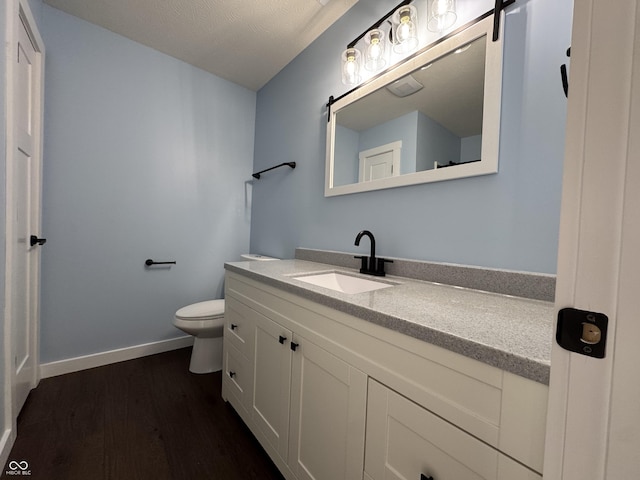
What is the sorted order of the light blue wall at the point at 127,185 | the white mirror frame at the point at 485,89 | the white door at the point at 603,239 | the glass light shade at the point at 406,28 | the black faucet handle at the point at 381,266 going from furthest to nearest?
1. the light blue wall at the point at 127,185
2. the black faucet handle at the point at 381,266
3. the glass light shade at the point at 406,28
4. the white mirror frame at the point at 485,89
5. the white door at the point at 603,239

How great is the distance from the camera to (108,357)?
77.9 inches

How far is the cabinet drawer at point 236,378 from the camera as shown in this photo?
134 cm

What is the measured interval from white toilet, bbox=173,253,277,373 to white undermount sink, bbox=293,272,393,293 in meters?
0.90

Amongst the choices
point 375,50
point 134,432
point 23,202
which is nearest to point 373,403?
point 134,432

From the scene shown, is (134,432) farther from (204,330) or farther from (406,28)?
(406,28)

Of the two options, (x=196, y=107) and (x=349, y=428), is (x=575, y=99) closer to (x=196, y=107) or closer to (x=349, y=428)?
(x=349, y=428)

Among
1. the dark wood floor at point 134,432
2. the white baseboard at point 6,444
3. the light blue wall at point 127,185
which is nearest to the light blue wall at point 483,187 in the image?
the light blue wall at point 127,185

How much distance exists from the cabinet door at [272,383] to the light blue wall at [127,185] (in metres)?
1.40

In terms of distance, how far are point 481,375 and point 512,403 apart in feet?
0.19

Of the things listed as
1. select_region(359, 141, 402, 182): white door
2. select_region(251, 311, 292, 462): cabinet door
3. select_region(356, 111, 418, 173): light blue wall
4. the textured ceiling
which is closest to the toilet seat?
select_region(251, 311, 292, 462): cabinet door

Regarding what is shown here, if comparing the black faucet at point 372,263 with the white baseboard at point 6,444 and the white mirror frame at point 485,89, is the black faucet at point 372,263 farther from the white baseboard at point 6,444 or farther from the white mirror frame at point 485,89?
the white baseboard at point 6,444

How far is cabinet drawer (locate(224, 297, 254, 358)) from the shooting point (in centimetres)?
133

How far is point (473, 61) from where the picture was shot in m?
1.06

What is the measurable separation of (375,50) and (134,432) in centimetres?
234
